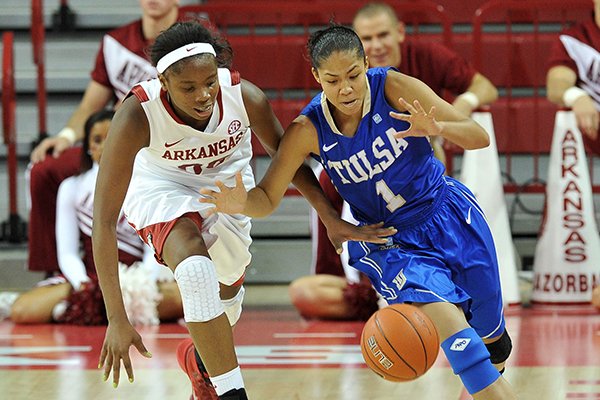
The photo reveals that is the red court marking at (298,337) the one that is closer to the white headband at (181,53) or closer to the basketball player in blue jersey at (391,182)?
the basketball player in blue jersey at (391,182)

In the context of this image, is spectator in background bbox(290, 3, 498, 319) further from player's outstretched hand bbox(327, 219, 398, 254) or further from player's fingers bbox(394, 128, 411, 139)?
player's fingers bbox(394, 128, 411, 139)

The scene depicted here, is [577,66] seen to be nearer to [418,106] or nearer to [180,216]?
[418,106]

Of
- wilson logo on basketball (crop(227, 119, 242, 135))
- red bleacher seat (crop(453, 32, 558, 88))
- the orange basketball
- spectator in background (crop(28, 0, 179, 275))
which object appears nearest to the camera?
the orange basketball

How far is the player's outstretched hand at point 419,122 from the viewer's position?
3.84 m

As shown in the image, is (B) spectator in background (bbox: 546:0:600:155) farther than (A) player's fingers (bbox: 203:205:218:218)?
Yes

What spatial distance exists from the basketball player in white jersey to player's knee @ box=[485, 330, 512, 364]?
0.66 metres

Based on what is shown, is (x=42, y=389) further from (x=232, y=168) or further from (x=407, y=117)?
(x=407, y=117)

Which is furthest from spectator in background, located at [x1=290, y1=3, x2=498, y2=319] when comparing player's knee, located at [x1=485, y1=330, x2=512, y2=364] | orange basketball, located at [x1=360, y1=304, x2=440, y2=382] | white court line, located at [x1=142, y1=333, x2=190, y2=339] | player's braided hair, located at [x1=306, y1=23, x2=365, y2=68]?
orange basketball, located at [x1=360, y1=304, x2=440, y2=382]

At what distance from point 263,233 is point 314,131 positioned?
3732 mm

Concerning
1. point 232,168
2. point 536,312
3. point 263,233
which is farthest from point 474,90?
point 232,168

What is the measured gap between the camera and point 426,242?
13.3ft

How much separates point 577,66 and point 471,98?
0.81 meters

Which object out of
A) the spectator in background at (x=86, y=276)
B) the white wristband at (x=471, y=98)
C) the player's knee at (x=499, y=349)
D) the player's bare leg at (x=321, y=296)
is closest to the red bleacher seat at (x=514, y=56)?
the white wristband at (x=471, y=98)

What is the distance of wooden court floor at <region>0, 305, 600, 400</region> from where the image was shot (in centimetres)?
474
